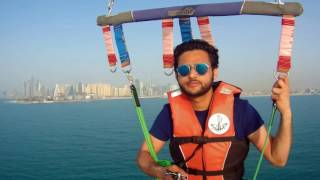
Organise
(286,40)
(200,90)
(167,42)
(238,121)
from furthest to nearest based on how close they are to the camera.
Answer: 1. (167,42)
2. (238,121)
3. (200,90)
4. (286,40)

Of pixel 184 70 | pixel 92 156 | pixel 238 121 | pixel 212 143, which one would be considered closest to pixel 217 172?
pixel 212 143

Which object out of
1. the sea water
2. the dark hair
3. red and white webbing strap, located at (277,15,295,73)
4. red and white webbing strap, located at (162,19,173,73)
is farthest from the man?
the sea water

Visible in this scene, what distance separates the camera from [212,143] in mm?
3881

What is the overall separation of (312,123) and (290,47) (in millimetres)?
90119

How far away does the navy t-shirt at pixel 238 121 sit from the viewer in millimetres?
3682

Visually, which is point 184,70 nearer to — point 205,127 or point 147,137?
point 205,127

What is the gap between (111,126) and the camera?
300 feet

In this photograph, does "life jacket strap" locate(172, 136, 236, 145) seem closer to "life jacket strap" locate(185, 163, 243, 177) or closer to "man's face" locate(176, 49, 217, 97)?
"life jacket strap" locate(185, 163, 243, 177)

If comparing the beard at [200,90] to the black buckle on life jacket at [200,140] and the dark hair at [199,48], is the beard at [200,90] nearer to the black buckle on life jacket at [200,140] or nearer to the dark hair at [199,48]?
the dark hair at [199,48]

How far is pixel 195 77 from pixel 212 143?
0.84m

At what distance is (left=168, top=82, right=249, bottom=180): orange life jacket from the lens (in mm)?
3850

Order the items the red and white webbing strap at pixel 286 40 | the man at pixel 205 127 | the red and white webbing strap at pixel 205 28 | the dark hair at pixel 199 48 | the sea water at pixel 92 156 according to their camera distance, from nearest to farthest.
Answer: the red and white webbing strap at pixel 286 40
the man at pixel 205 127
the dark hair at pixel 199 48
the red and white webbing strap at pixel 205 28
the sea water at pixel 92 156

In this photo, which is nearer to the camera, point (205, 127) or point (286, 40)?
point (286, 40)

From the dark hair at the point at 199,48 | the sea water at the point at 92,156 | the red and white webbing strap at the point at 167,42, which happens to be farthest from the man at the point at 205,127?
the sea water at the point at 92,156
